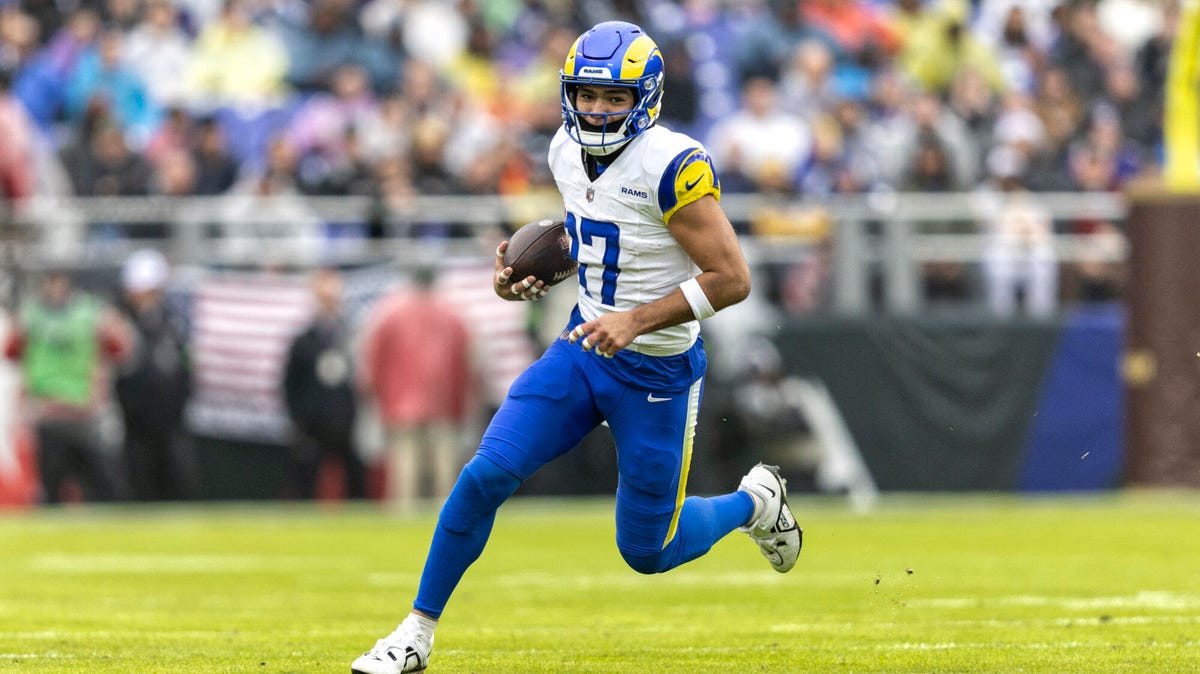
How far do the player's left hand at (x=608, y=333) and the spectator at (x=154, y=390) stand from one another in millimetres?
9531

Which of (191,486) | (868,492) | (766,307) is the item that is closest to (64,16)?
(191,486)

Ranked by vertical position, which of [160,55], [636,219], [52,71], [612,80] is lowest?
[52,71]

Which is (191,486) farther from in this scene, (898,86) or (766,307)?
(898,86)

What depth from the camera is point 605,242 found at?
580 cm

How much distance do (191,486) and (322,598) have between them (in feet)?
21.1

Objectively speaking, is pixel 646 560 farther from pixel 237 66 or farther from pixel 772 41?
pixel 772 41

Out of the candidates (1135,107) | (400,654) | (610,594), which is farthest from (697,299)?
(1135,107)

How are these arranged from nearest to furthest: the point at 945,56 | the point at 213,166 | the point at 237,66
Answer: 1. the point at 213,166
2. the point at 237,66
3. the point at 945,56

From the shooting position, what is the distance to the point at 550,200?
47.3 feet

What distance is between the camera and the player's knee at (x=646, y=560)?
6.02 metres

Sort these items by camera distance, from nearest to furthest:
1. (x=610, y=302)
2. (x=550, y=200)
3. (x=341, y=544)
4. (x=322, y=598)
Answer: (x=610, y=302) → (x=322, y=598) → (x=341, y=544) → (x=550, y=200)

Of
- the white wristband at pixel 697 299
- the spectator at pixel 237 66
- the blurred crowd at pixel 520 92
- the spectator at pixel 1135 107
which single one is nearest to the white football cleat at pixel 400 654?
the white wristband at pixel 697 299

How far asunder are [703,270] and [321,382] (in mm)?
9112

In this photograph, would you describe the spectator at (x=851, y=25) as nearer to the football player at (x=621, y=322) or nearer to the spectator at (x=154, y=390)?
the spectator at (x=154, y=390)
